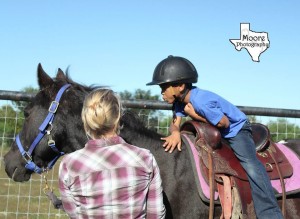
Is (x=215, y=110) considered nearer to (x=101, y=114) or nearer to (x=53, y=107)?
(x=53, y=107)

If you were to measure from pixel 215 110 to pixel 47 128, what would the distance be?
1.48m

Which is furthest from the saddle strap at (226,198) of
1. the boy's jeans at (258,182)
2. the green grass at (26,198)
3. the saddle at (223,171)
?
the green grass at (26,198)

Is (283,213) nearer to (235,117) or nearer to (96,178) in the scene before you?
(235,117)

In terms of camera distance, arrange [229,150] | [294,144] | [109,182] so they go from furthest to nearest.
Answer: [294,144] < [229,150] < [109,182]

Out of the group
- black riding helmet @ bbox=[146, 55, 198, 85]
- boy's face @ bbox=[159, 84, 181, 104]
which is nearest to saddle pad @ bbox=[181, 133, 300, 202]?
boy's face @ bbox=[159, 84, 181, 104]

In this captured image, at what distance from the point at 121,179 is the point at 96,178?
5.0 inches

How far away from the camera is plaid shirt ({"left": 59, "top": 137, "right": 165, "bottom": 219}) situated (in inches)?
95.0

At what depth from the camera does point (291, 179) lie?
169 inches

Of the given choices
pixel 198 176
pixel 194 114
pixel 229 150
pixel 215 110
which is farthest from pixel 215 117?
pixel 198 176

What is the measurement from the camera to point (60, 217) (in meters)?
6.37

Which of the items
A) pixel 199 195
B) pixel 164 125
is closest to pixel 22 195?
pixel 164 125

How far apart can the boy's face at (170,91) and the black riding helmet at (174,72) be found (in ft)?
0.21

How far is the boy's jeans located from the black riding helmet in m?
0.71

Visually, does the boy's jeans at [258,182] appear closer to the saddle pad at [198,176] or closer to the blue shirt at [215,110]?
the blue shirt at [215,110]
